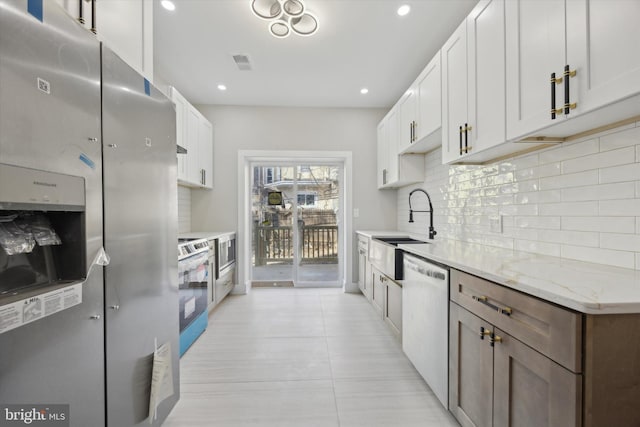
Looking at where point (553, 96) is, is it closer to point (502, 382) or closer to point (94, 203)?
point (502, 382)

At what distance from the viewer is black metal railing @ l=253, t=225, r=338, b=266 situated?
4.68 metres

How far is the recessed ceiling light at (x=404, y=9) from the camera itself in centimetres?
223

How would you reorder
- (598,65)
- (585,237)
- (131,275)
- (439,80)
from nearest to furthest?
1. (598,65)
2. (131,275)
3. (585,237)
4. (439,80)

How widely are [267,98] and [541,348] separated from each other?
3.99 meters

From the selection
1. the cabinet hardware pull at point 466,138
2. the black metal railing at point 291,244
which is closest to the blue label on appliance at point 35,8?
the cabinet hardware pull at point 466,138

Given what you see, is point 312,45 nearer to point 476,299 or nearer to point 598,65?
point 598,65

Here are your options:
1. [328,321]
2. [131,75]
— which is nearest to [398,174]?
[328,321]

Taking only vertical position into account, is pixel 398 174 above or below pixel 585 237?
above

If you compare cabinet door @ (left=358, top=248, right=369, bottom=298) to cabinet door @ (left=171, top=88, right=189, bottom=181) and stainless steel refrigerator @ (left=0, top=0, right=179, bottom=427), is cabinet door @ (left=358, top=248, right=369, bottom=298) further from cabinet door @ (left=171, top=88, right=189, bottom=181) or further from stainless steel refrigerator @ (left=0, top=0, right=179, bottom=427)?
stainless steel refrigerator @ (left=0, top=0, right=179, bottom=427)

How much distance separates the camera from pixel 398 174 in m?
3.38

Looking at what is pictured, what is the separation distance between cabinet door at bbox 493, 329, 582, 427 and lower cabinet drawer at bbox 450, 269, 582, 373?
0.12 feet

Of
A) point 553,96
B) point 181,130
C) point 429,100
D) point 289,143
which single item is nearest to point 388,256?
point 429,100

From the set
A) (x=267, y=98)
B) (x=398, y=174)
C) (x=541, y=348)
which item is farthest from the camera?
(x=267, y=98)

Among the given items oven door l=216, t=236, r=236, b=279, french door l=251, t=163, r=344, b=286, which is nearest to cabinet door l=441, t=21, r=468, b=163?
french door l=251, t=163, r=344, b=286
